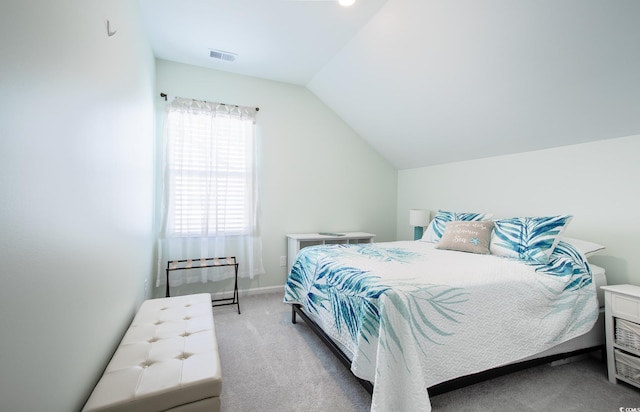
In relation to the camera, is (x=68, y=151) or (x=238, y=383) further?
(x=238, y=383)

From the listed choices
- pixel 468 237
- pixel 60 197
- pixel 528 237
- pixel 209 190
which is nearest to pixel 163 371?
pixel 60 197

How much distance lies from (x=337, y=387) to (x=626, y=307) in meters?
1.92

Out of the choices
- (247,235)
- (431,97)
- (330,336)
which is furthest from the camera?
(247,235)

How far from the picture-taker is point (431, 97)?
2.74m

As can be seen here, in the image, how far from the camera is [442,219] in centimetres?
309

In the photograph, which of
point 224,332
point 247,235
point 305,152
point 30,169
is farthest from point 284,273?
point 30,169

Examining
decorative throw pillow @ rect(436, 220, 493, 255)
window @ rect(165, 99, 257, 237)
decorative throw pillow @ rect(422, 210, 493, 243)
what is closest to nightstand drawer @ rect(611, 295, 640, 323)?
decorative throw pillow @ rect(436, 220, 493, 255)

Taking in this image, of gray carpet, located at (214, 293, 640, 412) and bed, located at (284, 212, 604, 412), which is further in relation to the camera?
gray carpet, located at (214, 293, 640, 412)

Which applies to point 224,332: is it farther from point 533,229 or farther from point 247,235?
point 533,229

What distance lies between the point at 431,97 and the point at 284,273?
2705 mm

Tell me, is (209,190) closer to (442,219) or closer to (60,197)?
(60,197)

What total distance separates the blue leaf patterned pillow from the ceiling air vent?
10.4 feet

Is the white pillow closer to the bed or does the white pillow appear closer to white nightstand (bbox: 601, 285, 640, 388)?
the bed

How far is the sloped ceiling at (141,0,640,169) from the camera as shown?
175 centimetres
